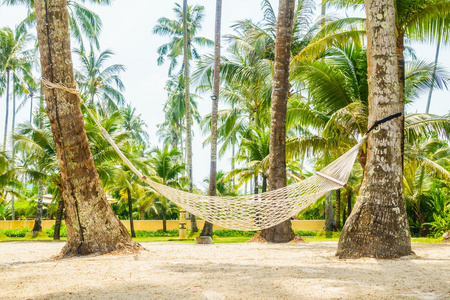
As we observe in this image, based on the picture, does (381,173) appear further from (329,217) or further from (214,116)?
(329,217)

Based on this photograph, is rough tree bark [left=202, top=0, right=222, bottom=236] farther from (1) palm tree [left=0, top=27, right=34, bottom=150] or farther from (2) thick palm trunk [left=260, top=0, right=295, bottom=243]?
(1) palm tree [left=0, top=27, right=34, bottom=150]

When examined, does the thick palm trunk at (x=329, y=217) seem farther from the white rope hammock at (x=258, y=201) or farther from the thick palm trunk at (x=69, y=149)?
the thick palm trunk at (x=69, y=149)

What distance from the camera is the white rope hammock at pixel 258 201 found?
4180mm

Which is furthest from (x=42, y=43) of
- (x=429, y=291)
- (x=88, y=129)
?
(x=88, y=129)

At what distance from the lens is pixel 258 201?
4281mm

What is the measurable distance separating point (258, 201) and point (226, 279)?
1.40m

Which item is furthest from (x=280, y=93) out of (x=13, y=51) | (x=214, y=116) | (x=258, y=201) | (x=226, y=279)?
(x=13, y=51)

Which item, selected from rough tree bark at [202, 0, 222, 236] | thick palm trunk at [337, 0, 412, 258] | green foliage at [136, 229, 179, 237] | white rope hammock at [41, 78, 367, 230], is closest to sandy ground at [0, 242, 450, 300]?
thick palm trunk at [337, 0, 412, 258]

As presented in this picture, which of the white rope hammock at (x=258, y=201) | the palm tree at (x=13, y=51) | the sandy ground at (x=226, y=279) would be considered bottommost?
the sandy ground at (x=226, y=279)

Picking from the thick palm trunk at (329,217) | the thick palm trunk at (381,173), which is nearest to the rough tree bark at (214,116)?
the thick palm trunk at (329,217)

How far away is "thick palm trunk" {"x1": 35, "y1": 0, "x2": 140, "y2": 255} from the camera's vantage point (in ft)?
14.5

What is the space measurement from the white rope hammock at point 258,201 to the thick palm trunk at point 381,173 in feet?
0.90

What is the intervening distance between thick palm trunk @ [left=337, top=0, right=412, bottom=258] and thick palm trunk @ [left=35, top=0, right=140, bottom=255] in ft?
8.34

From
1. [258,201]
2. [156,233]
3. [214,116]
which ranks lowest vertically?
[156,233]
